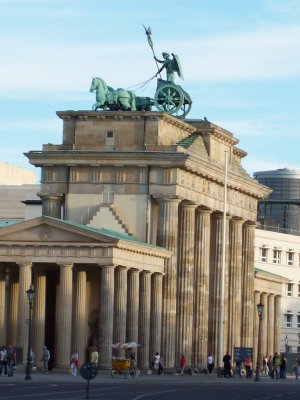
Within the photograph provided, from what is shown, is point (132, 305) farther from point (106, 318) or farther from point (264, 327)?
point (264, 327)

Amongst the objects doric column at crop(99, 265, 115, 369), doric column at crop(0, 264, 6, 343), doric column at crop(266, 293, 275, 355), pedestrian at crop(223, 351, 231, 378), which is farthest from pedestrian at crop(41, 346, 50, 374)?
doric column at crop(266, 293, 275, 355)

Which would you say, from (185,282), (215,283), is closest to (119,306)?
(185,282)

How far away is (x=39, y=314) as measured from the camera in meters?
134

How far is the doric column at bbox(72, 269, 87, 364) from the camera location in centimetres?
13450

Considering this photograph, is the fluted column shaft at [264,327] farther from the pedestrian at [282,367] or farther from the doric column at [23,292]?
the doric column at [23,292]

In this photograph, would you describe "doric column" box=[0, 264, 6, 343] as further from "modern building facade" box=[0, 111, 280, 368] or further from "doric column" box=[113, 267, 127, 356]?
"doric column" box=[113, 267, 127, 356]

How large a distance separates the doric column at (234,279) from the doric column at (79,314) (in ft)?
86.3

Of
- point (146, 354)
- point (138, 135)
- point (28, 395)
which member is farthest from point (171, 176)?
point (28, 395)

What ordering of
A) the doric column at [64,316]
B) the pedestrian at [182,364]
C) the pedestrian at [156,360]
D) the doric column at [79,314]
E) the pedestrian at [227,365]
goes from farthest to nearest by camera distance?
the pedestrian at [182,364]
the pedestrian at [227,365]
the pedestrian at [156,360]
the doric column at [79,314]
the doric column at [64,316]

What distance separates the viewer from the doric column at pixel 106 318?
13238 centimetres

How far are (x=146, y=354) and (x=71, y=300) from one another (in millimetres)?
9085

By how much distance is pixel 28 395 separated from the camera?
283ft

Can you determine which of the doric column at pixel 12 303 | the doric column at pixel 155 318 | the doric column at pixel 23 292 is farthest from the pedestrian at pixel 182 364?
the doric column at pixel 23 292

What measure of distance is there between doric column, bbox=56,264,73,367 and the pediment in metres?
1.93
